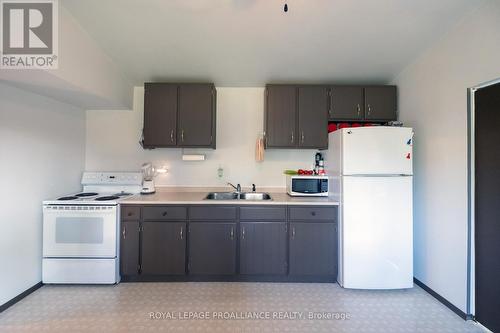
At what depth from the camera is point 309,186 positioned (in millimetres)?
2758

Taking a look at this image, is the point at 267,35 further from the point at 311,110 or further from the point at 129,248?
the point at 129,248

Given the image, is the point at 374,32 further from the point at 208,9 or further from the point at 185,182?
the point at 185,182

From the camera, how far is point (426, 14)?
180 centimetres

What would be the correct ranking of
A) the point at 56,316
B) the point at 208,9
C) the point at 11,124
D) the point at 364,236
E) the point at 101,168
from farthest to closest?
the point at 101,168 < the point at 364,236 < the point at 11,124 < the point at 56,316 < the point at 208,9

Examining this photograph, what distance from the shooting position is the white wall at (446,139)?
1.74 metres

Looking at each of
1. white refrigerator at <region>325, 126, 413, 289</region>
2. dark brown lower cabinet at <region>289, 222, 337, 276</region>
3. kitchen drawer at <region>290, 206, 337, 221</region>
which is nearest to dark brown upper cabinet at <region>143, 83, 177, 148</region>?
kitchen drawer at <region>290, 206, 337, 221</region>

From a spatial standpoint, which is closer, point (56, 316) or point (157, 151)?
point (56, 316)

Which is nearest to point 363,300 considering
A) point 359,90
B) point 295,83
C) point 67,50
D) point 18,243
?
point 359,90

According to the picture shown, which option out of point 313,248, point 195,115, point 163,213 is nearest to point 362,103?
point 313,248

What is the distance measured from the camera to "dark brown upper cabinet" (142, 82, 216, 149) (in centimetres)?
278

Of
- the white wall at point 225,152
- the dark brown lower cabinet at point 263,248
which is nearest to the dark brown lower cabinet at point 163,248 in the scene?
the dark brown lower cabinet at point 263,248

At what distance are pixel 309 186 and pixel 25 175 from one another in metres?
3.05

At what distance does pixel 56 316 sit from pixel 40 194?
1.23 m

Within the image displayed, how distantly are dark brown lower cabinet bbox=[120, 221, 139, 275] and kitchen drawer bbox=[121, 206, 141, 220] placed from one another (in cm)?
5
